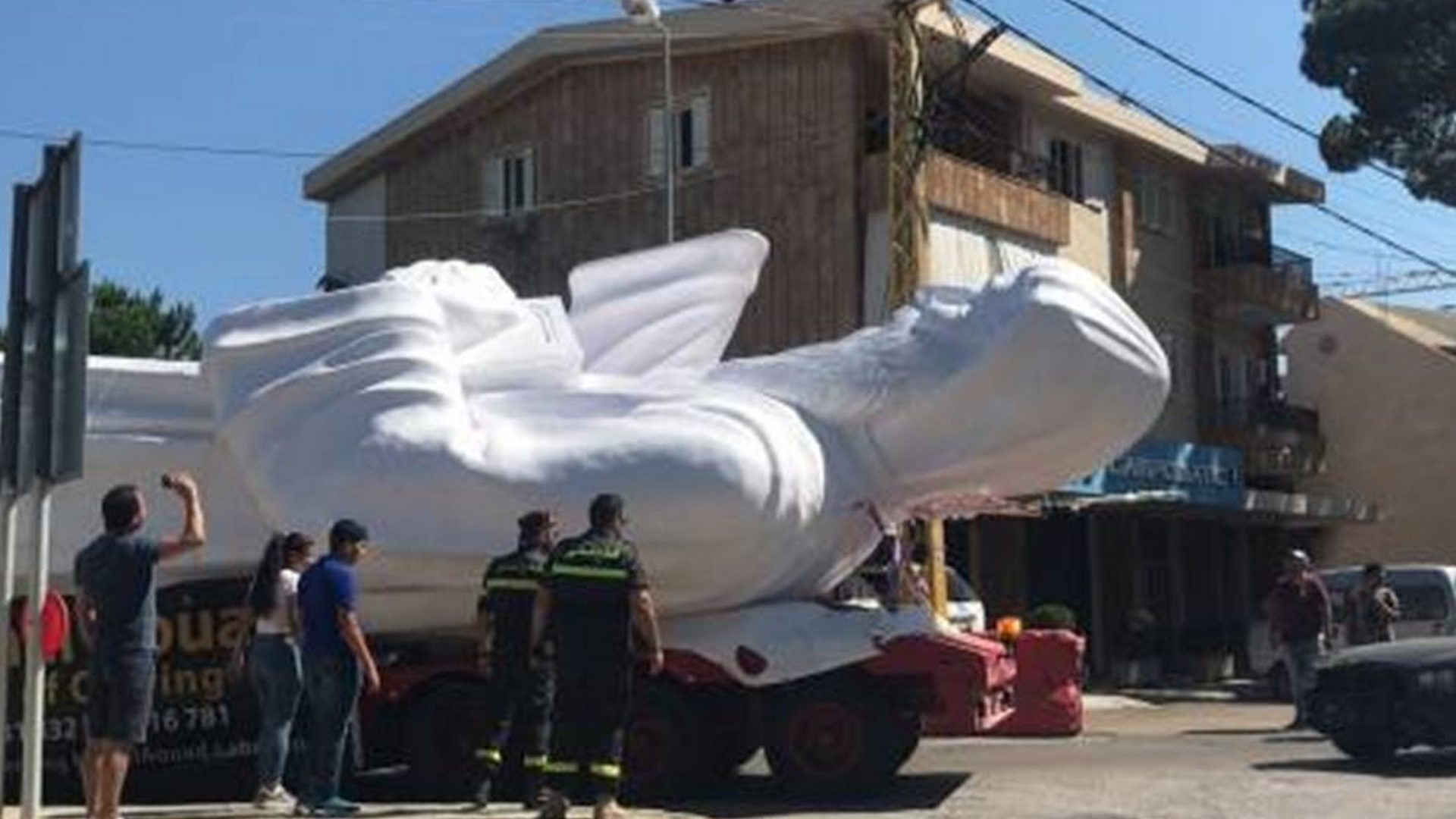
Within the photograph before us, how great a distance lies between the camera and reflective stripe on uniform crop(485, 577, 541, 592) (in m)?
11.8

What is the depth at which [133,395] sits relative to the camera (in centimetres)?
1360

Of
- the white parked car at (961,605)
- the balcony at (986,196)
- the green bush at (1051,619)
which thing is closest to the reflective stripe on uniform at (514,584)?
the white parked car at (961,605)

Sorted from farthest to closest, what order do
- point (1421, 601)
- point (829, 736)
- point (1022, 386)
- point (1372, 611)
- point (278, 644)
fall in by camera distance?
1. point (1421, 601)
2. point (1372, 611)
3. point (1022, 386)
4. point (829, 736)
5. point (278, 644)

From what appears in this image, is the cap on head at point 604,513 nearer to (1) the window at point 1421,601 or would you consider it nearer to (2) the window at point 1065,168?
(1) the window at point 1421,601

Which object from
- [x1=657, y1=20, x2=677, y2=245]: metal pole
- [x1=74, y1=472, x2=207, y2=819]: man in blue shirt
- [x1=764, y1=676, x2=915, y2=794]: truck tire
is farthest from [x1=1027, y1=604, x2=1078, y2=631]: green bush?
[x1=74, y1=472, x2=207, y2=819]: man in blue shirt

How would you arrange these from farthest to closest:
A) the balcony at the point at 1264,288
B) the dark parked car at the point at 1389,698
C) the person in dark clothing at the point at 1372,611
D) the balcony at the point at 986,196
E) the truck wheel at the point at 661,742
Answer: the balcony at the point at 1264,288 < the balcony at the point at 986,196 < the person in dark clothing at the point at 1372,611 < the dark parked car at the point at 1389,698 < the truck wheel at the point at 661,742

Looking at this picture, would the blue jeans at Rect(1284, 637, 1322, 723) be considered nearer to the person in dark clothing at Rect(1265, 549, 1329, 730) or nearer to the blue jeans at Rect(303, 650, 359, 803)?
the person in dark clothing at Rect(1265, 549, 1329, 730)

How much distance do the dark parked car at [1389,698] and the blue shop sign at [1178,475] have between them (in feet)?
40.3

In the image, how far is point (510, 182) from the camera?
114ft

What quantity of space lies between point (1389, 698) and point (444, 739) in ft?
22.1

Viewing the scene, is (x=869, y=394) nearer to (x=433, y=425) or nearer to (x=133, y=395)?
(x=433, y=425)

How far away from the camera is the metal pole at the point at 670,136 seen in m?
29.1

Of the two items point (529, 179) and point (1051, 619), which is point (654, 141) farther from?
point (1051, 619)

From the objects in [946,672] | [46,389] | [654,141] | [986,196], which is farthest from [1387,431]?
[46,389]
